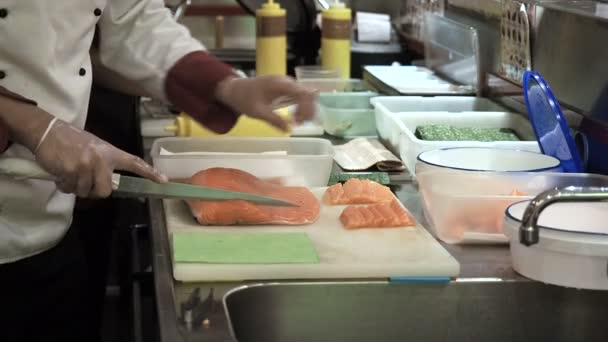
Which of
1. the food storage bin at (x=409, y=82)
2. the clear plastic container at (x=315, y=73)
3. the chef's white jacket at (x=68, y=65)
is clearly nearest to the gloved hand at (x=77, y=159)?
the chef's white jacket at (x=68, y=65)

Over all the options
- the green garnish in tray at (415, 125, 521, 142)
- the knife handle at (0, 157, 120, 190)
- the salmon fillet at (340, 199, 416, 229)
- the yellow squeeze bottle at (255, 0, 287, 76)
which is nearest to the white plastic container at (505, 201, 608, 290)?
the salmon fillet at (340, 199, 416, 229)

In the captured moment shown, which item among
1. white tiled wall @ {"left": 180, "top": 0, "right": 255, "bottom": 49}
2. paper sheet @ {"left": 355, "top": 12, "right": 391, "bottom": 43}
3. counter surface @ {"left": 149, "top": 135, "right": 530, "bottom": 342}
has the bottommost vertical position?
white tiled wall @ {"left": 180, "top": 0, "right": 255, "bottom": 49}

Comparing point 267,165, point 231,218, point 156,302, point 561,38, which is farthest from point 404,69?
point 156,302

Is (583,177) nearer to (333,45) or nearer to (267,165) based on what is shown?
(267,165)

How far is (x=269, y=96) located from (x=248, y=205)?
16cm

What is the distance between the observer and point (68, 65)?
4.48ft

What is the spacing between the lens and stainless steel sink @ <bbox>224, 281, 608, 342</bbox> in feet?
3.72

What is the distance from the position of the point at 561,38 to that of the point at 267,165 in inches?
21.8

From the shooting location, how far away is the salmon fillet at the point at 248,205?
1.29 metres

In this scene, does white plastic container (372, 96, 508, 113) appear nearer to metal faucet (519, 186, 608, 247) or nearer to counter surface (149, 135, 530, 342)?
counter surface (149, 135, 530, 342)

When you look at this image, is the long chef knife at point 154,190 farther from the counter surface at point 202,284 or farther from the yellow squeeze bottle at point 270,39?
the yellow squeeze bottle at point 270,39

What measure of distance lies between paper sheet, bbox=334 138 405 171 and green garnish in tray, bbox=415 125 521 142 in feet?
0.22

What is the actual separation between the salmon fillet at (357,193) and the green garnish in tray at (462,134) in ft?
0.71

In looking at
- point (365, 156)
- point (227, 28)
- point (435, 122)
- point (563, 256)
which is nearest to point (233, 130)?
point (365, 156)
